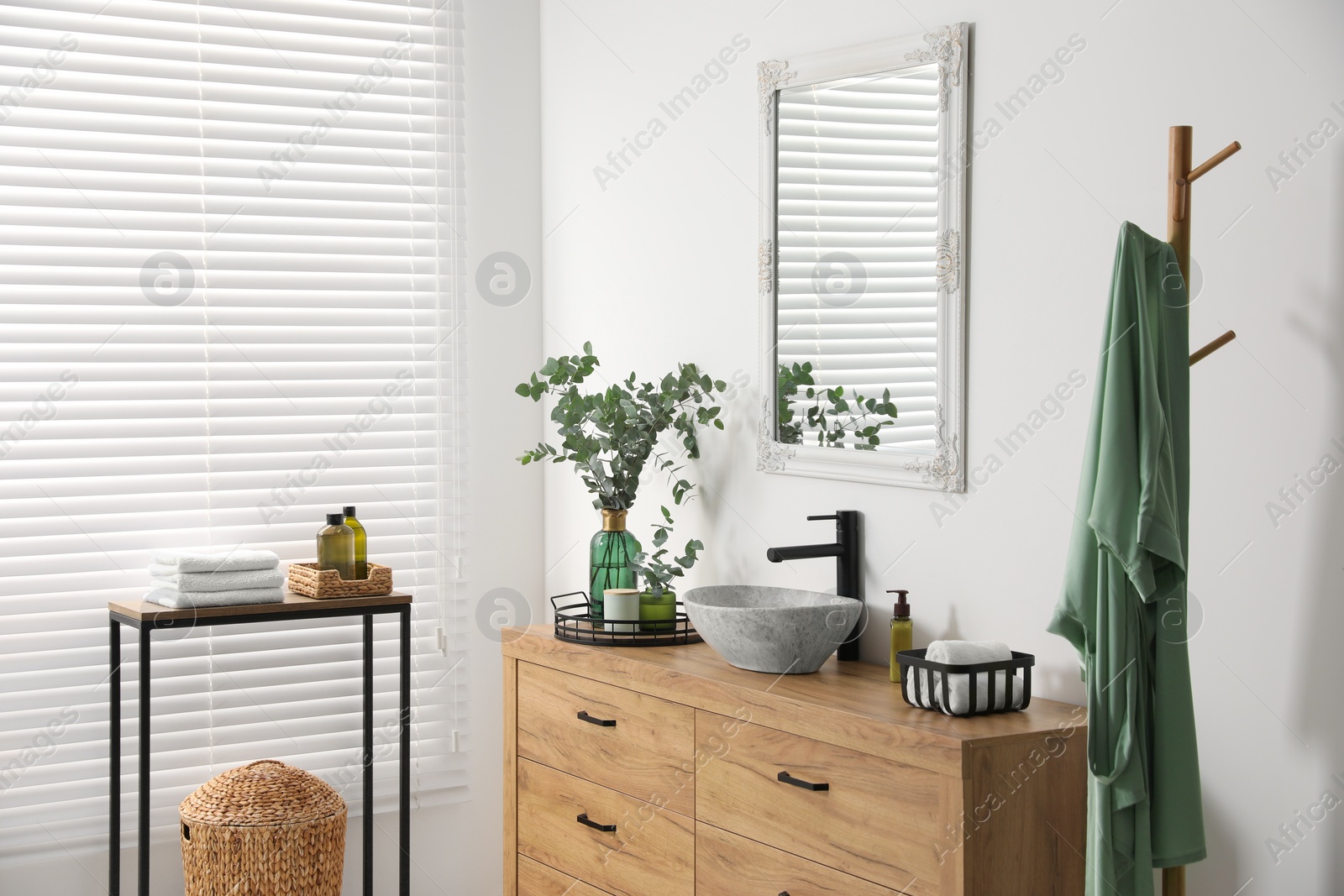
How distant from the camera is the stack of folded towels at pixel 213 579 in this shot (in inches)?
102

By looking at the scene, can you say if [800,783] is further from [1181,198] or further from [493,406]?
[493,406]

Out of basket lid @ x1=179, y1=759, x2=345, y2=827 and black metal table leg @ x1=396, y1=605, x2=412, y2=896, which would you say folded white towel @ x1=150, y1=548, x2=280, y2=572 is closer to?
black metal table leg @ x1=396, y1=605, x2=412, y2=896

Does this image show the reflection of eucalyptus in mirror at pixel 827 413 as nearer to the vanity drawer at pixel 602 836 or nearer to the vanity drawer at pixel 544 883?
the vanity drawer at pixel 602 836

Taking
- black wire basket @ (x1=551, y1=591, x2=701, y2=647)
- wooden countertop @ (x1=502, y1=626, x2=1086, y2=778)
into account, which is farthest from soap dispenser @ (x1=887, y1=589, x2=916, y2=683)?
black wire basket @ (x1=551, y1=591, x2=701, y2=647)

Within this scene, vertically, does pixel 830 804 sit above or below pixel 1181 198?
below

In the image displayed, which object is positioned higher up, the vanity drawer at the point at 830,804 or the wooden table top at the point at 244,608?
the wooden table top at the point at 244,608

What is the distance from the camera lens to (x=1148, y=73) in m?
1.81

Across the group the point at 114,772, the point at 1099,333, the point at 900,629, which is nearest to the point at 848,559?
the point at 900,629

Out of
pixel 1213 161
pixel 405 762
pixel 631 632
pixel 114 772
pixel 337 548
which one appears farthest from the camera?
pixel 405 762

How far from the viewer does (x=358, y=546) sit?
281 centimetres

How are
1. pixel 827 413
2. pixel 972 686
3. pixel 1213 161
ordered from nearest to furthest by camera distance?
pixel 1213 161, pixel 972 686, pixel 827 413

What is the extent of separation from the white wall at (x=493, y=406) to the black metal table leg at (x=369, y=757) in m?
0.24

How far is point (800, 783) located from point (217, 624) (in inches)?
55.1

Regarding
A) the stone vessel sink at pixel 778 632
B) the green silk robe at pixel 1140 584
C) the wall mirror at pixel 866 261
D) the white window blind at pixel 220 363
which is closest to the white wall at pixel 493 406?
the white window blind at pixel 220 363
